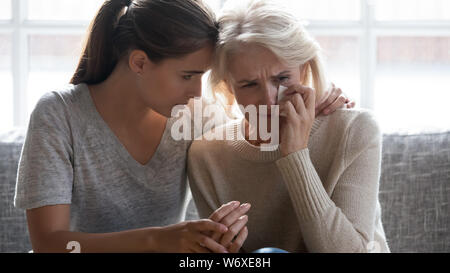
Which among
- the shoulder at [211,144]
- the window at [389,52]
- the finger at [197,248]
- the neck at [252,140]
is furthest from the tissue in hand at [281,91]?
the window at [389,52]

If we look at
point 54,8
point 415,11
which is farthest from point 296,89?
point 54,8

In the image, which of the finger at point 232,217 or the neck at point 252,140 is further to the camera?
the neck at point 252,140

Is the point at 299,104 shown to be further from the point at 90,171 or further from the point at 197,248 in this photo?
the point at 90,171

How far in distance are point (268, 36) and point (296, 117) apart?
23 cm

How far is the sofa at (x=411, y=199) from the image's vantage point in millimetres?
1949

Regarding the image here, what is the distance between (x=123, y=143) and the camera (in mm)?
1679

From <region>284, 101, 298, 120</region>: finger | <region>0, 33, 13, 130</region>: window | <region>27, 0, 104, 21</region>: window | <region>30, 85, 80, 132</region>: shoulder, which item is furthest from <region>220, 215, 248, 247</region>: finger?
<region>0, 33, 13, 130</region>: window

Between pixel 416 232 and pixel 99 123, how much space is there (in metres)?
1.15

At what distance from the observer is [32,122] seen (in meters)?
1.55

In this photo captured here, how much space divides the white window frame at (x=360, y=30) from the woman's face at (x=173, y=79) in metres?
1.16

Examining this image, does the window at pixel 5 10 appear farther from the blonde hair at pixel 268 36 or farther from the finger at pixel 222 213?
the finger at pixel 222 213

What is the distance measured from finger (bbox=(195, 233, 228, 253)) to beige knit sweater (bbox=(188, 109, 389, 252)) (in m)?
0.25
